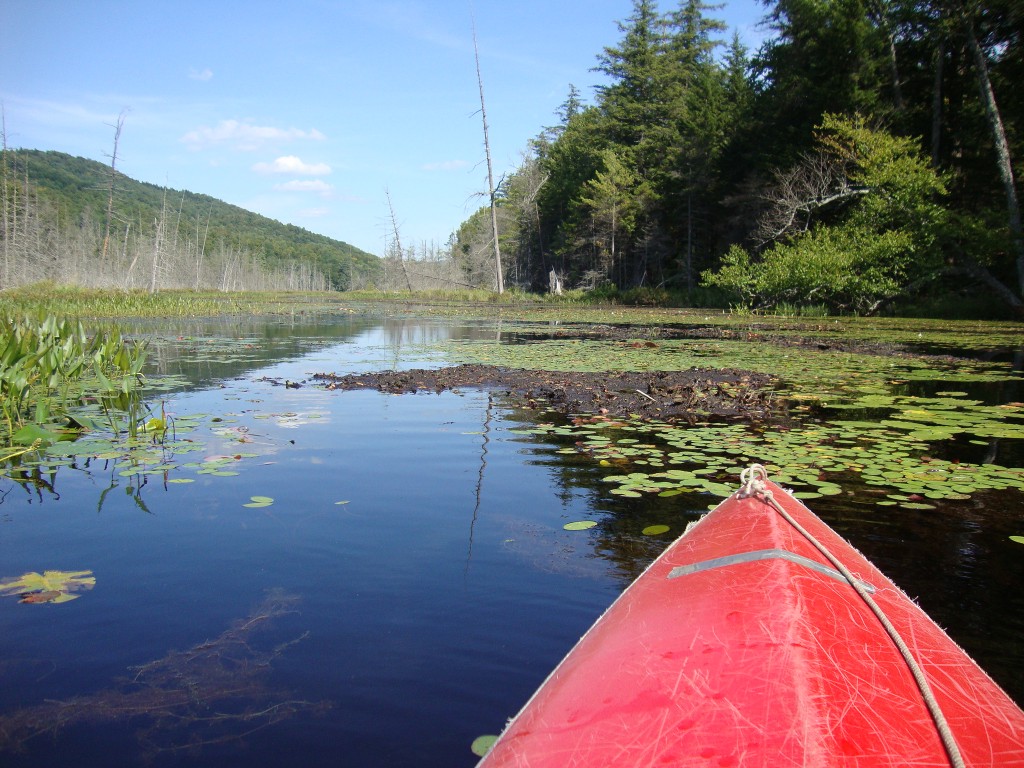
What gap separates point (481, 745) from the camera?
193 centimetres

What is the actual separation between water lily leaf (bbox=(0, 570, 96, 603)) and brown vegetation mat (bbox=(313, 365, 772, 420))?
465 centimetres

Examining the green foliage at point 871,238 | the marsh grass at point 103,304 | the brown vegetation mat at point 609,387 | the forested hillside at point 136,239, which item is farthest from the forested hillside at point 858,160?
the forested hillside at point 136,239

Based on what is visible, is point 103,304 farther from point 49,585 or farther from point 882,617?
point 882,617

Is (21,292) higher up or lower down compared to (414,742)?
higher up

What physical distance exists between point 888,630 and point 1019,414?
6306 millimetres

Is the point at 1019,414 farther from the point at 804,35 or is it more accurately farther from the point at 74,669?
the point at 804,35

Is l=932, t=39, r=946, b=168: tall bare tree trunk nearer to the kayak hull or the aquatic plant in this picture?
the kayak hull

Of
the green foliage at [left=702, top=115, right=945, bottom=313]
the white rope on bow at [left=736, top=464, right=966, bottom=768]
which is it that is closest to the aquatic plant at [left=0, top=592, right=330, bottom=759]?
the white rope on bow at [left=736, top=464, right=966, bottom=768]

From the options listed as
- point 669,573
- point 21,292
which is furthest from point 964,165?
point 21,292

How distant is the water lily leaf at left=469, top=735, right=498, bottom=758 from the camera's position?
190 cm

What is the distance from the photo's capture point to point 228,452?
525 cm

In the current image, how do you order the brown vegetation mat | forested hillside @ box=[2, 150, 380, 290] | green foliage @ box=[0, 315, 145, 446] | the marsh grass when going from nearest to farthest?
1. green foliage @ box=[0, 315, 145, 446]
2. the brown vegetation mat
3. the marsh grass
4. forested hillside @ box=[2, 150, 380, 290]

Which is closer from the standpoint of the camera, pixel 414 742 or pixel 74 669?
pixel 414 742

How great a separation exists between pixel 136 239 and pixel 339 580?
66998mm
